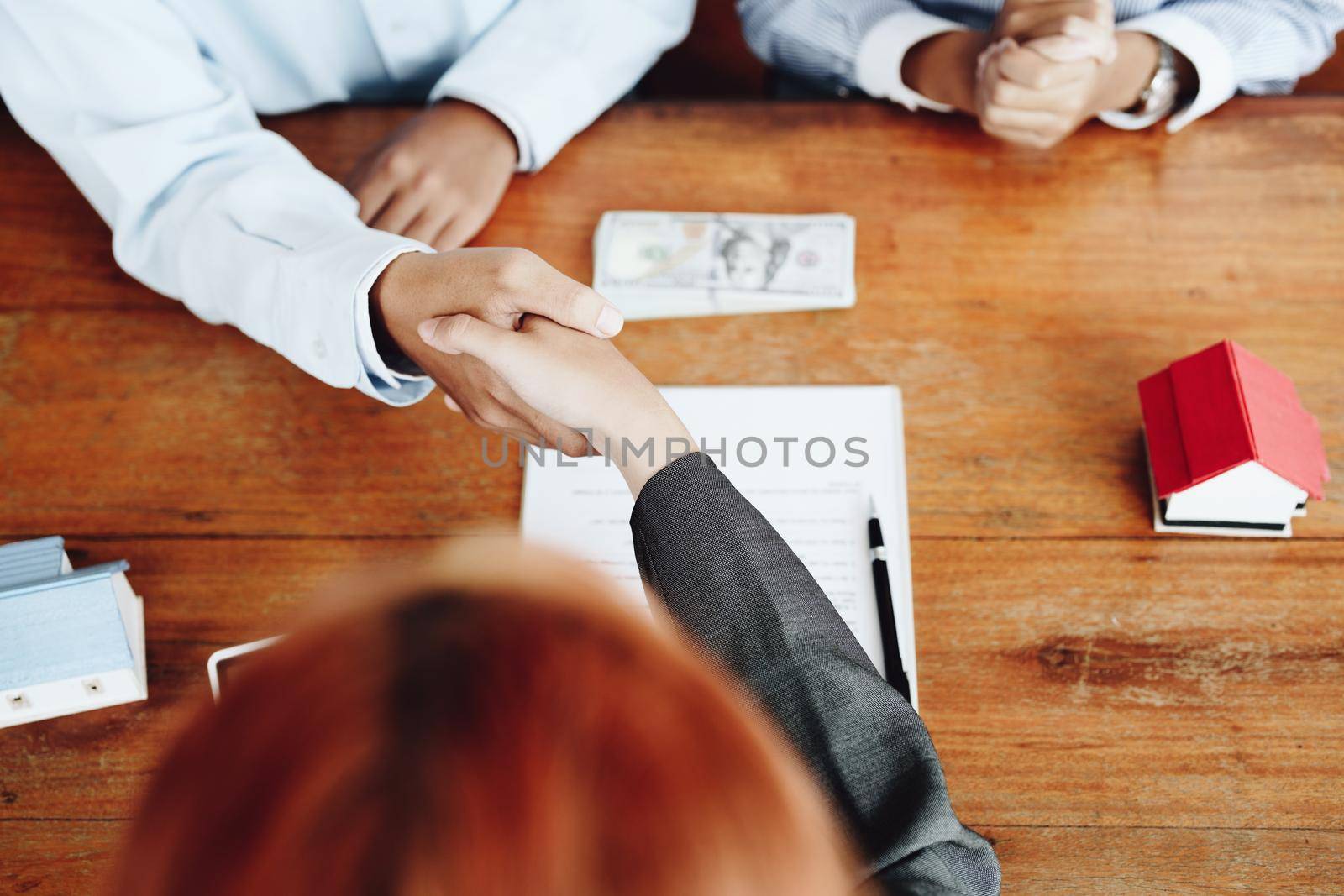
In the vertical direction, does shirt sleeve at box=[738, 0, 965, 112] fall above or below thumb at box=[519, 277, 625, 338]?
above

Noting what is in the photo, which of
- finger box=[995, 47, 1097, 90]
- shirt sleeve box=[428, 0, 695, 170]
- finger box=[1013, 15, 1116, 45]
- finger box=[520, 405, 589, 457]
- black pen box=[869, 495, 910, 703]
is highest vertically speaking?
finger box=[1013, 15, 1116, 45]

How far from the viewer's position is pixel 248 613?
0.77 m

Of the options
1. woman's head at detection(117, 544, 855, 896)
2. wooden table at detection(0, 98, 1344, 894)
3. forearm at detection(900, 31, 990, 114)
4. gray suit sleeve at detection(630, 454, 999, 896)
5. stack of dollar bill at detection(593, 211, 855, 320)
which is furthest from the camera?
forearm at detection(900, 31, 990, 114)

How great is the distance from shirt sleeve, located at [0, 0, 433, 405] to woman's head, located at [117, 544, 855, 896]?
0.51 metres

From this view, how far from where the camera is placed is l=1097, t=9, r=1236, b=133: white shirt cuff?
0.98 meters

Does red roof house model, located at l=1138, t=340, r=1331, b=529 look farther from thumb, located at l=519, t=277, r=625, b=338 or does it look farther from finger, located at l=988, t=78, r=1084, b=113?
thumb, located at l=519, t=277, r=625, b=338

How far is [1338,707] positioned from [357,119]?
42.3 inches

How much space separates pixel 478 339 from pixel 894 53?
607 mm

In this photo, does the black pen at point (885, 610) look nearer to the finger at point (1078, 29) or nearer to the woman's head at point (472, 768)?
the woman's head at point (472, 768)

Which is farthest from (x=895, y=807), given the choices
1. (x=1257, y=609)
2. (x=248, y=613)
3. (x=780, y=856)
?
(x=248, y=613)

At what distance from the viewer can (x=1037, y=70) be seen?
0.92m

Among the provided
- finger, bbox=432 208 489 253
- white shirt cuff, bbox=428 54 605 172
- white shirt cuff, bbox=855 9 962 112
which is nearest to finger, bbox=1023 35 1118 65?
white shirt cuff, bbox=855 9 962 112

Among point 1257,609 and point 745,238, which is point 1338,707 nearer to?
point 1257,609

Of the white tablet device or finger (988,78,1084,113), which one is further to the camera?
finger (988,78,1084,113)
